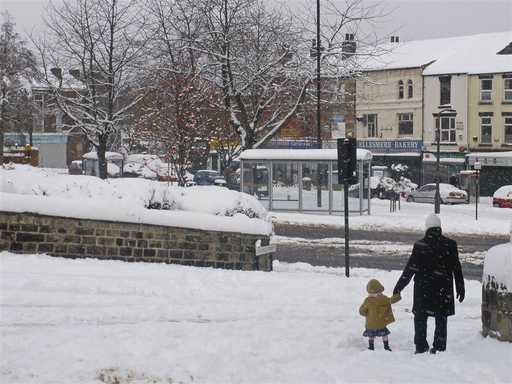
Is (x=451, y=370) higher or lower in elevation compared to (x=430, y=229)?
lower

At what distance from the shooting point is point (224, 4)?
1305 inches

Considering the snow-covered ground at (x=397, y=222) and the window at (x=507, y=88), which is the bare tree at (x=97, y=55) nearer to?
the snow-covered ground at (x=397, y=222)

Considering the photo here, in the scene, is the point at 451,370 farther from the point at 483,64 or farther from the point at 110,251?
the point at 483,64

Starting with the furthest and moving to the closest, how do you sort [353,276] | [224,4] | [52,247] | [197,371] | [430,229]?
[224,4]
[353,276]
[52,247]
[430,229]
[197,371]

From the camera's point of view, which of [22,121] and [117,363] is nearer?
[117,363]

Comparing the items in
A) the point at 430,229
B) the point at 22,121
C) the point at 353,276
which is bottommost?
the point at 353,276

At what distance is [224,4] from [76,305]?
79.0 ft

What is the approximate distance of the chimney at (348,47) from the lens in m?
33.2

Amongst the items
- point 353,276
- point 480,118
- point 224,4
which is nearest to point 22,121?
point 224,4

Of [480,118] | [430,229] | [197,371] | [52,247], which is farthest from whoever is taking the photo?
[480,118]

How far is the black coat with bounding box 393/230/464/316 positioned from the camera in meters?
8.98

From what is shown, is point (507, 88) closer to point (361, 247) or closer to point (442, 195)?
point (442, 195)

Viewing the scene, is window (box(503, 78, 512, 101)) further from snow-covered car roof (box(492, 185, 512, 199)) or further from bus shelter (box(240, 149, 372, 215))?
bus shelter (box(240, 149, 372, 215))

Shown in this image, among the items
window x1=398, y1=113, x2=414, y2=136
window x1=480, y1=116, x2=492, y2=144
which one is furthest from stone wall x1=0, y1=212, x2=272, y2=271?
window x1=398, y1=113, x2=414, y2=136
